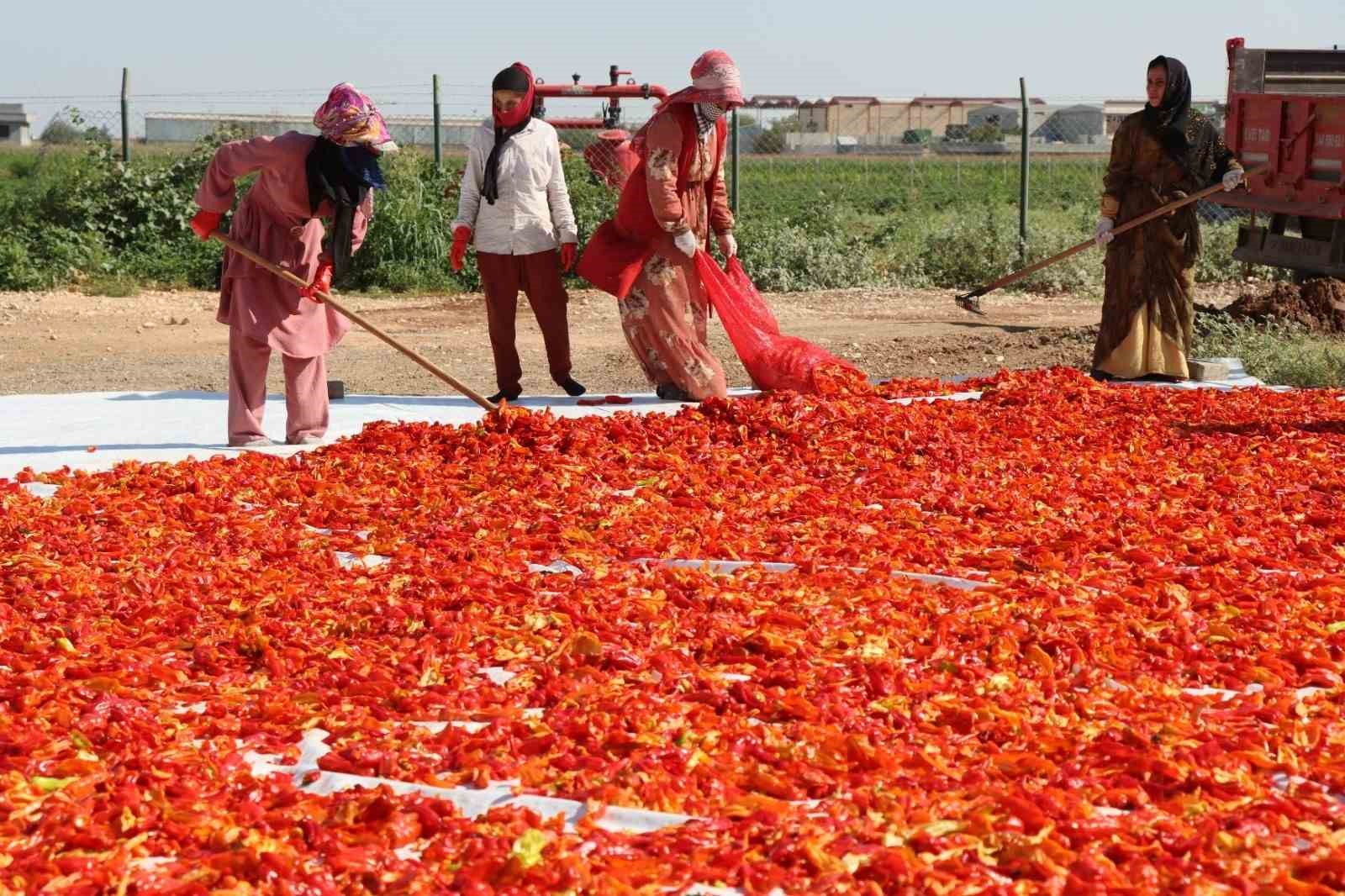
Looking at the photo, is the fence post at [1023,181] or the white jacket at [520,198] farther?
the fence post at [1023,181]

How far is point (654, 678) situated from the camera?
388 cm

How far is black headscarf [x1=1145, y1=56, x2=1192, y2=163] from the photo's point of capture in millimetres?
8188

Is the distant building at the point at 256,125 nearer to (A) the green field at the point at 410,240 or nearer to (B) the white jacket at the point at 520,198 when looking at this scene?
(A) the green field at the point at 410,240

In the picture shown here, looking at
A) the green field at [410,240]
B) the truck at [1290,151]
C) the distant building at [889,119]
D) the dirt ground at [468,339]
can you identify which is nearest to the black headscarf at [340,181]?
the dirt ground at [468,339]

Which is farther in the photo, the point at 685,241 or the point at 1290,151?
the point at 1290,151

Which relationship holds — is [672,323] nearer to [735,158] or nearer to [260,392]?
[260,392]

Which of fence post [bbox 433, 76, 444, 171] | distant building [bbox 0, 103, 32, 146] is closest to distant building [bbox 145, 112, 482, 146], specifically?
fence post [bbox 433, 76, 444, 171]

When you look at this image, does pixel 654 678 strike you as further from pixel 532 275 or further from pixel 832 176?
pixel 832 176

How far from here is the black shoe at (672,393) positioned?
7.95 meters

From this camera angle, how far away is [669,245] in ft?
25.8

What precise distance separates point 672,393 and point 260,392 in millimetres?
2002

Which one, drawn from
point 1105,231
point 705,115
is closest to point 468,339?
point 705,115

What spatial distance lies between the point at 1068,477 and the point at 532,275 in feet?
9.71

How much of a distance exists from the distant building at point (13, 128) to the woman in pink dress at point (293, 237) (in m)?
43.7
